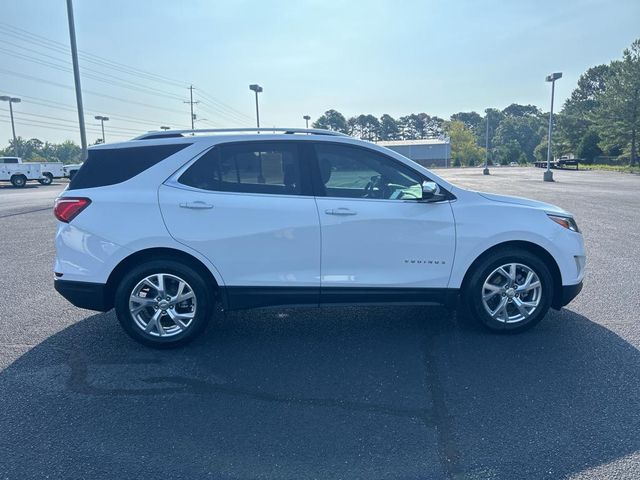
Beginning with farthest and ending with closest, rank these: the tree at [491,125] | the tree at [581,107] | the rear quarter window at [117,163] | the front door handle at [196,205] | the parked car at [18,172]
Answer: the tree at [491,125]
the tree at [581,107]
the parked car at [18,172]
the rear quarter window at [117,163]
the front door handle at [196,205]

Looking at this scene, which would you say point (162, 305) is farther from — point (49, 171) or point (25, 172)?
point (49, 171)

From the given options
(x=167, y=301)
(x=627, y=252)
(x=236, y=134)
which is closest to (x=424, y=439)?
(x=167, y=301)

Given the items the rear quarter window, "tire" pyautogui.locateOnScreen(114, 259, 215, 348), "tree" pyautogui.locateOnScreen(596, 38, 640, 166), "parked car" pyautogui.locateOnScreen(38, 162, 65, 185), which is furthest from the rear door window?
"tree" pyautogui.locateOnScreen(596, 38, 640, 166)

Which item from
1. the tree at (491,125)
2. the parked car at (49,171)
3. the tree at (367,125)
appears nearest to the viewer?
the parked car at (49,171)

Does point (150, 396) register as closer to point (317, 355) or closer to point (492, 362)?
point (317, 355)

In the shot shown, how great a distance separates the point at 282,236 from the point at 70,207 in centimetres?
189

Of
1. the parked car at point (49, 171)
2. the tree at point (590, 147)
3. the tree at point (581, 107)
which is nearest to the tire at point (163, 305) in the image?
the parked car at point (49, 171)

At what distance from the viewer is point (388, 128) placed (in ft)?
454

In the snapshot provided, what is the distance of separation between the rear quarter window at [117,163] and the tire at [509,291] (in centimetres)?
300

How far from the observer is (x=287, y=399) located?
3.26m

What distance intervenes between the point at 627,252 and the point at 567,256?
4.49 meters

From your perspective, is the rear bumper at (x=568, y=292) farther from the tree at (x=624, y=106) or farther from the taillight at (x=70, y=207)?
the tree at (x=624, y=106)

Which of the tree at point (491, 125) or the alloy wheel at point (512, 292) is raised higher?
the tree at point (491, 125)

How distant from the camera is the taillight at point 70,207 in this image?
4.00 metres
